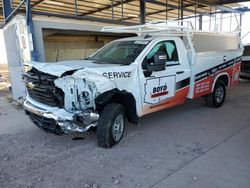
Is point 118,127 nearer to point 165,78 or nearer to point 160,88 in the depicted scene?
point 160,88

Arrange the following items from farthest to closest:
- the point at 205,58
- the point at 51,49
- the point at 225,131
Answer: the point at 51,49 → the point at 205,58 → the point at 225,131

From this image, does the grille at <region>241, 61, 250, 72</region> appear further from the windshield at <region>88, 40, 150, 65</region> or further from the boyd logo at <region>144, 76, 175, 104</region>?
the windshield at <region>88, 40, 150, 65</region>

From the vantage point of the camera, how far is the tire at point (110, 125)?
413 centimetres

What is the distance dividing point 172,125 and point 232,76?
301 cm

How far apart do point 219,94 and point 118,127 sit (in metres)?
3.75

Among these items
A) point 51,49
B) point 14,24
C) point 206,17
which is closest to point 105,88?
point 14,24

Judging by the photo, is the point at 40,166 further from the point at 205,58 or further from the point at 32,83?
the point at 205,58

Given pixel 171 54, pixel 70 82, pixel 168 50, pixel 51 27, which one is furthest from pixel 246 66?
pixel 70 82

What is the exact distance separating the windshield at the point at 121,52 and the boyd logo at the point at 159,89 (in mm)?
609

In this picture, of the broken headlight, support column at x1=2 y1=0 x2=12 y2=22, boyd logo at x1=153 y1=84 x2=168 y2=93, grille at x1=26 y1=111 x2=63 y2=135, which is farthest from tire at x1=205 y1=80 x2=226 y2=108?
support column at x1=2 y1=0 x2=12 y2=22

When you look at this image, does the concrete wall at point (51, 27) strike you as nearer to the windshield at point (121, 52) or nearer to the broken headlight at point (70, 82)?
the windshield at point (121, 52)

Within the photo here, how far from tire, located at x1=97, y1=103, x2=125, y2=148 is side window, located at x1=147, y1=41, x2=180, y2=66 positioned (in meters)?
1.42

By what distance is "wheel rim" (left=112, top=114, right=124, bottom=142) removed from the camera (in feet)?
14.3

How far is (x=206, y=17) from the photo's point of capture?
631 inches
